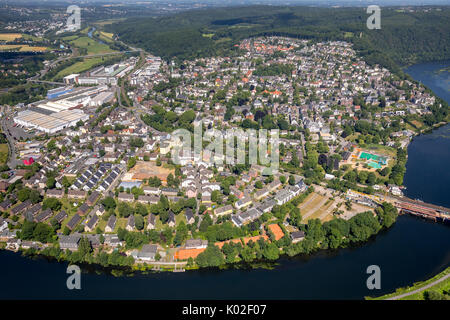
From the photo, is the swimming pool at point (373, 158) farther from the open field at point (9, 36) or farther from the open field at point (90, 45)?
the open field at point (9, 36)

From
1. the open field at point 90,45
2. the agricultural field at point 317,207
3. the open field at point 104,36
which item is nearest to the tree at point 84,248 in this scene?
the agricultural field at point 317,207

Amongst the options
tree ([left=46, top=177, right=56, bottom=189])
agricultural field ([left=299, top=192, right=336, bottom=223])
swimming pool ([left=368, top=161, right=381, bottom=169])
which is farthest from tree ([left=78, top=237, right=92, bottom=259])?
swimming pool ([left=368, top=161, right=381, bottom=169])

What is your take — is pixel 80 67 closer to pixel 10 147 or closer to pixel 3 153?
pixel 10 147

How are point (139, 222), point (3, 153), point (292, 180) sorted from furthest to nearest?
point (3, 153) → point (292, 180) → point (139, 222)

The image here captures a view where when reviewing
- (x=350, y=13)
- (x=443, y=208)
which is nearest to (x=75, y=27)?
(x=350, y=13)

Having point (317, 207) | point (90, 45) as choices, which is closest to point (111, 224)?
point (317, 207)

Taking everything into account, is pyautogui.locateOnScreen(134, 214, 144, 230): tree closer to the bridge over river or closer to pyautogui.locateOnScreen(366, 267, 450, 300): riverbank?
pyautogui.locateOnScreen(366, 267, 450, 300): riverbank
